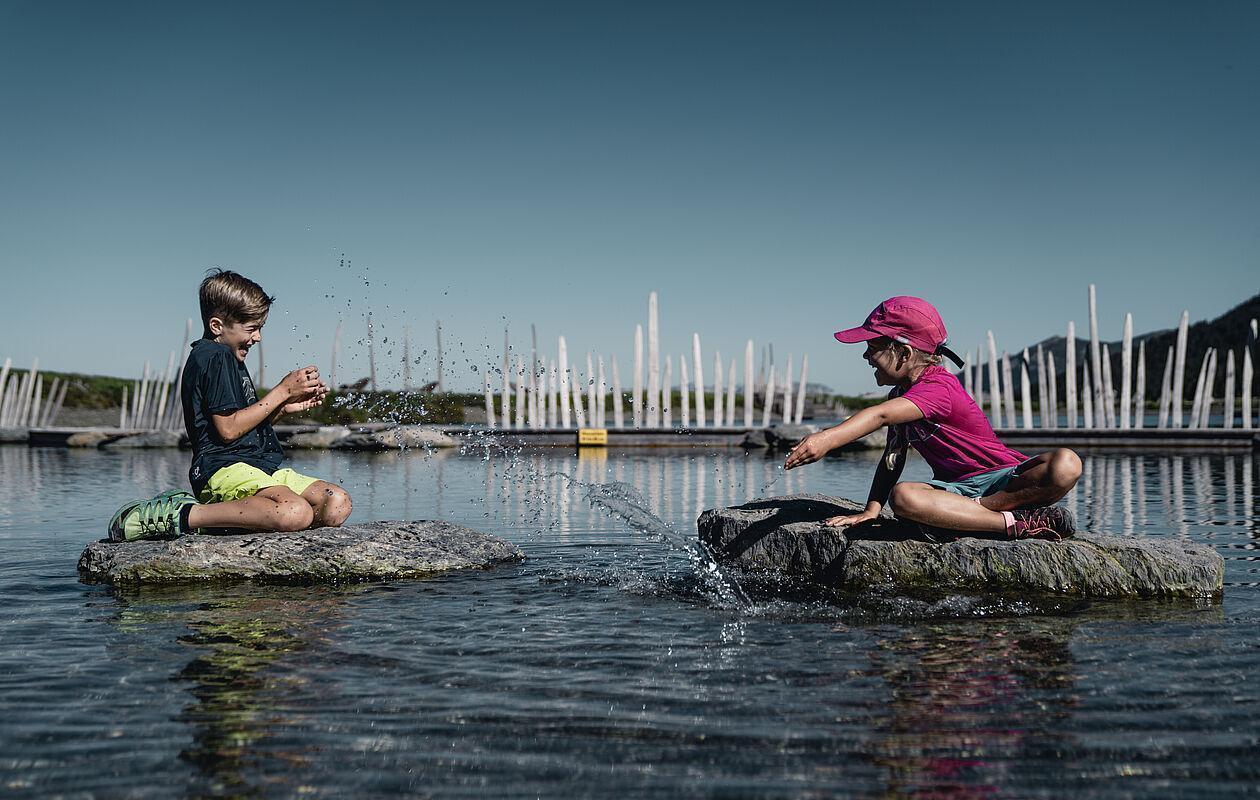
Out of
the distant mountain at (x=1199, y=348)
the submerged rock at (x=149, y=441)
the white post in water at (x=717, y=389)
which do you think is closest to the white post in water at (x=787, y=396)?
the white post in water at (x=717, y=389)

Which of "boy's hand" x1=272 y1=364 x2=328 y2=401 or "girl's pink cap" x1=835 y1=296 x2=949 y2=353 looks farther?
"boy's hand" x1=272 y1=364 x2=328 y2=401

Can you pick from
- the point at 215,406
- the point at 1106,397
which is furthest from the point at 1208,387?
the point at 215,406

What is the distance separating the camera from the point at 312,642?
14.4 ft

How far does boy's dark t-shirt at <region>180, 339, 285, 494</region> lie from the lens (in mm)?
5969

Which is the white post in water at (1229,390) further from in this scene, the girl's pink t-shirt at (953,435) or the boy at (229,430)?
the boy at (229,430)

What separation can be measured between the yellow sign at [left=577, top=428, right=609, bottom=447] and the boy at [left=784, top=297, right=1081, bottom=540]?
17155 millimetres

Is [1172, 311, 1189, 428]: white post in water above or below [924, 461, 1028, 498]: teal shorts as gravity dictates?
above

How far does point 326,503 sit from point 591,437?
16.4m

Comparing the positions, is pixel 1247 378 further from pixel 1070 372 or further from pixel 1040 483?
pixel 1040 483

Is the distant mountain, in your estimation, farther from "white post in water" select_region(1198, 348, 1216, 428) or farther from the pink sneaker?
the pink sneaker

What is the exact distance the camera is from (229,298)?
20.1 feet

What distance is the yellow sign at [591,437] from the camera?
2281 cm

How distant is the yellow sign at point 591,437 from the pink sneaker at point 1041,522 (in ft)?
57.2

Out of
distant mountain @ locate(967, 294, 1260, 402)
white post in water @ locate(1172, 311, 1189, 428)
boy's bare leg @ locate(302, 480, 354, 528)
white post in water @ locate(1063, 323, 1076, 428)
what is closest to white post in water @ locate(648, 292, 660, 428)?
white post in water @ locate(1063, 323, 1076, 428)
